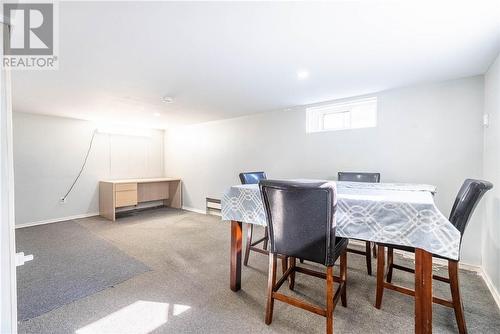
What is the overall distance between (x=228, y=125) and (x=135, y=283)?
336cm

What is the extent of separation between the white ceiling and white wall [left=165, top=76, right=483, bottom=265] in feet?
1.01

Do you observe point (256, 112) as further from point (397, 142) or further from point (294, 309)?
point (294, 309)

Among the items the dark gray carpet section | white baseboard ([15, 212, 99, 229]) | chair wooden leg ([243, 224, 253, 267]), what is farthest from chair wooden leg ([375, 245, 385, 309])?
white baseboard ([15, 212, 99, 229])

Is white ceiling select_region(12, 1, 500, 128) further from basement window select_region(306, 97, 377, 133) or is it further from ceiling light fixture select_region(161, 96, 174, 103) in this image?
basement window select_region(306, 97, 377, 133)

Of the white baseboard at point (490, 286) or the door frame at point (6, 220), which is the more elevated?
the door frame at point (6, 220)

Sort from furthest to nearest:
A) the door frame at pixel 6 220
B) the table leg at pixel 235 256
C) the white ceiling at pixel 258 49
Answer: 1. the table leg at pixel 235 256
2. the white ceiling at pixel 258 49
3. the door frame at pixel 6 220

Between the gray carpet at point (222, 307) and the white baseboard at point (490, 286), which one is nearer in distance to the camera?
the gray carpet at point (222, 307)

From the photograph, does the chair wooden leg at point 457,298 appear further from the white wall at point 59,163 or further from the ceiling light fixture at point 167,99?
the white wall at point 59,163

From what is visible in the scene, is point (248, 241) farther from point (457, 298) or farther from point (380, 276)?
point (457, 298)

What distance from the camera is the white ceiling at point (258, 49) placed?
1.45 m

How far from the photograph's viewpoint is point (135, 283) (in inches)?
86.7

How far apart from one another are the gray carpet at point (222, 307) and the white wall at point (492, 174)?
0.27 m

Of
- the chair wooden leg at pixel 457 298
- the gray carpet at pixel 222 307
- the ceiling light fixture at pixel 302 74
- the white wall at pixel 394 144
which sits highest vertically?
the ceiling light fixture at pixel 302 74

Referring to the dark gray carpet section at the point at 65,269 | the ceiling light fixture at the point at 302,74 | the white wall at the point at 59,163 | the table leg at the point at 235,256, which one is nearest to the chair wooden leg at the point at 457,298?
the table leg at the point at 235,256
